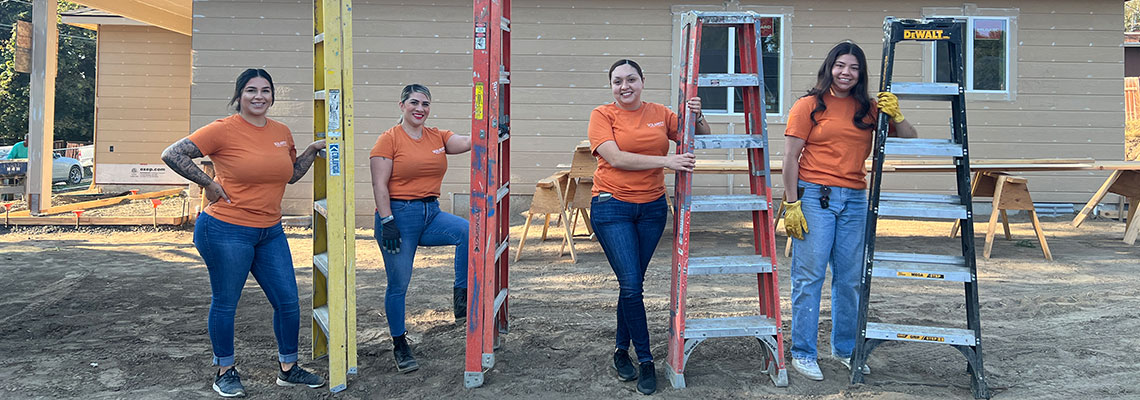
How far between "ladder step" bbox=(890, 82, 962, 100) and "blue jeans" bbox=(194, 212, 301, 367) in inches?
122

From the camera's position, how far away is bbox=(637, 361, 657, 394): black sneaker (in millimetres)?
3812

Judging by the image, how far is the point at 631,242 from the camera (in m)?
3.86

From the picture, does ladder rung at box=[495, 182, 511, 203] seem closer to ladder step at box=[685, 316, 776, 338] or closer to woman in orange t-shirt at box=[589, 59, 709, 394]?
woman in orange t-shirt at box=[589, 59, 709, 394]

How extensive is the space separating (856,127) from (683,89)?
90cm

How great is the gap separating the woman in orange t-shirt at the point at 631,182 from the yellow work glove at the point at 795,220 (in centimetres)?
60

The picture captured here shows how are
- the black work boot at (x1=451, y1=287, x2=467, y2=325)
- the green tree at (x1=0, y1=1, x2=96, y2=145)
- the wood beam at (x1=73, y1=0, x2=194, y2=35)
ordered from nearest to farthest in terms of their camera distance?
the black work boot at (x1=451, y1=287, x2=467, y2=325) → the wood beam at (x1=73, y1=0, x2=194, y2=35) → the green tree at (x1=0, y1=1, x2=96, y2=145)

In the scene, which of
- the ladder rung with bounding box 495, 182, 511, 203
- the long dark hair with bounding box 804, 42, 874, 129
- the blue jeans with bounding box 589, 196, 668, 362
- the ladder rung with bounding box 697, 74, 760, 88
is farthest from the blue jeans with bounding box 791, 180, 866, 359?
the ladder rung with bounding box 495, 182, 511, 203

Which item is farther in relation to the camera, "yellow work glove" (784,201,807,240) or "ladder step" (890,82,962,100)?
"yellow work glove" (784,201,807,240)

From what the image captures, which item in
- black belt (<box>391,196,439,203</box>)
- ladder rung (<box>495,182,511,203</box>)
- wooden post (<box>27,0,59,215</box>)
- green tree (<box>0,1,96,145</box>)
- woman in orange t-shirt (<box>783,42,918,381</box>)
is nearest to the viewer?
woman in orange t-shirt (<box>783,42,918,381</box>)

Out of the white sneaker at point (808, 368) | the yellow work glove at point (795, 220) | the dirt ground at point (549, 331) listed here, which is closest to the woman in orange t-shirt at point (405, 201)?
the dirt ground at point (549, 331)

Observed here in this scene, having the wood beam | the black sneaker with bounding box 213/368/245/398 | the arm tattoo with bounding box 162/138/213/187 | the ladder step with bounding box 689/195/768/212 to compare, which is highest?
the wood beam

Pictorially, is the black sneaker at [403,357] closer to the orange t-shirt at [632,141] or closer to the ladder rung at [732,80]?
the orange t-shirt at [632,141]

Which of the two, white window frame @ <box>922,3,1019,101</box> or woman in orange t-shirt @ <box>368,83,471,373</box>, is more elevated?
white window frame @ <box>922,3,1019,101</box>

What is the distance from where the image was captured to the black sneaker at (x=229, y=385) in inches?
150
